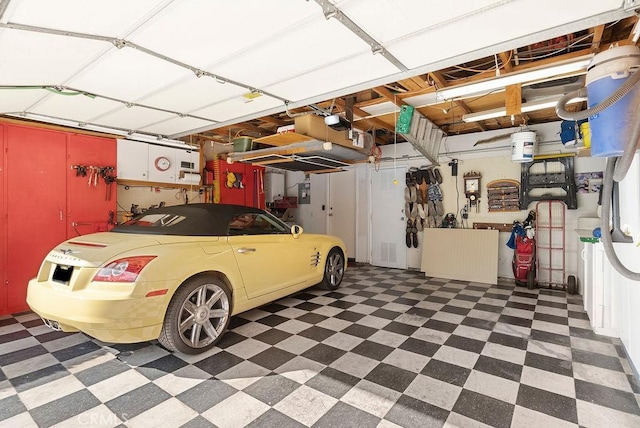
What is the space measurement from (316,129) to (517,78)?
7.00 feet

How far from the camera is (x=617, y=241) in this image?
2553 mm

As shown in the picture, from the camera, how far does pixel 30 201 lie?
3.72 m

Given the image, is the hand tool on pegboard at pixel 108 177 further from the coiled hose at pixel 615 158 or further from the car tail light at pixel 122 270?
the coiled hose at pixel 615 158

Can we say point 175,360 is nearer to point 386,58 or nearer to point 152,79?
point 152,79

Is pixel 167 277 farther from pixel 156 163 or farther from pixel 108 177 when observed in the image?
pixel 156 163

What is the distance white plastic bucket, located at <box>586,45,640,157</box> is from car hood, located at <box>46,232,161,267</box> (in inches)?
119

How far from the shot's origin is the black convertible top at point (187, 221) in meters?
2.86

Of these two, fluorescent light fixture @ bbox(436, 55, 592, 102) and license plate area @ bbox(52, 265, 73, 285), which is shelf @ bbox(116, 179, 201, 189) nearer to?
license plate area @ bbox(52, 265, 73, 285)

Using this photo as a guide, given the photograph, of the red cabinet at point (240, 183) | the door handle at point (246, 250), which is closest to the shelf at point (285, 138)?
the door handle at point (246, 250)

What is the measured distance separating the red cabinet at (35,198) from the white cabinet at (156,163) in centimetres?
42

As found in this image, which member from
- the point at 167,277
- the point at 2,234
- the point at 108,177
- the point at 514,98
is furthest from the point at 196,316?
the point at 514,98

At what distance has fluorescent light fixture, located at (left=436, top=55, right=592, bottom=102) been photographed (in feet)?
8.43

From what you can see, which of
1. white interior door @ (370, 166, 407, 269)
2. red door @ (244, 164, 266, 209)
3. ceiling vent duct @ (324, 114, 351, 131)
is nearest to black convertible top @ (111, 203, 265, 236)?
ceiling vent duct @ (324, 114, 351, 131)

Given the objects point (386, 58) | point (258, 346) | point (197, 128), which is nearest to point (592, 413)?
point (258, 346)
